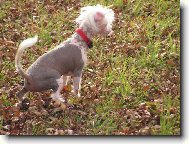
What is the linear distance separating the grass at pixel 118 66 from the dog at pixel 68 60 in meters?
0.37

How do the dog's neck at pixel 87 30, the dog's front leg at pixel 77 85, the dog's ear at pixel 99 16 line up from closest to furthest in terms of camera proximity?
the dog's ear at pixel 99 16 < the dog's neck at pixel 87 30 < the dog's front leg at pixel 77 85

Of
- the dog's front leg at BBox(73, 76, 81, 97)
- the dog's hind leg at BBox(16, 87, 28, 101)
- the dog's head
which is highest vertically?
the dog's head

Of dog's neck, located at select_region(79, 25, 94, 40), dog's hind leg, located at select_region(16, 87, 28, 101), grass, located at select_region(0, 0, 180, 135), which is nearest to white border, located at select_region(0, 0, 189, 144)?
grass, located at select_region(0, 0, 180, 135)

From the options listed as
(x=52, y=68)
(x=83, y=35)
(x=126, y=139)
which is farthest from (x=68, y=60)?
(x=126, y=139)

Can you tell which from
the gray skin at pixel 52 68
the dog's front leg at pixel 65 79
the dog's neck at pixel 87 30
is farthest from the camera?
the dog's front leg at pixel 65 79

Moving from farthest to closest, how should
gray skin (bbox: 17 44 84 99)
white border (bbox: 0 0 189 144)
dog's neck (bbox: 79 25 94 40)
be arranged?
dog's neck (bbox: 79 25 94 40) < gray skin (bbox: 17 44 84 99) < white border (bbox: 0 0 189 144)

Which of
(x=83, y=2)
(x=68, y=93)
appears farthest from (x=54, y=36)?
(x=68, y=93)

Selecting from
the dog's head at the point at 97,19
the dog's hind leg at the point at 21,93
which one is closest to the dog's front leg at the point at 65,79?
the dog's hind leg at the point at 21,93

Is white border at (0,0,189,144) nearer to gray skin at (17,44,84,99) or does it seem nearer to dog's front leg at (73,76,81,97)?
gray skin at (17,44,84,99)

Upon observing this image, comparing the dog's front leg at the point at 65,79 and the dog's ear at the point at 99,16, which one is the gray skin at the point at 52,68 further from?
the dog's ear at the point at 99,16

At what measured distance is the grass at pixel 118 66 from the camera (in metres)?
5.30

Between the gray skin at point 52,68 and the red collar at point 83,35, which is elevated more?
the red collar at point 83,35

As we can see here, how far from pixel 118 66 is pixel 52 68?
4.16ft

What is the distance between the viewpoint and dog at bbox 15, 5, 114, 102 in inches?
210
